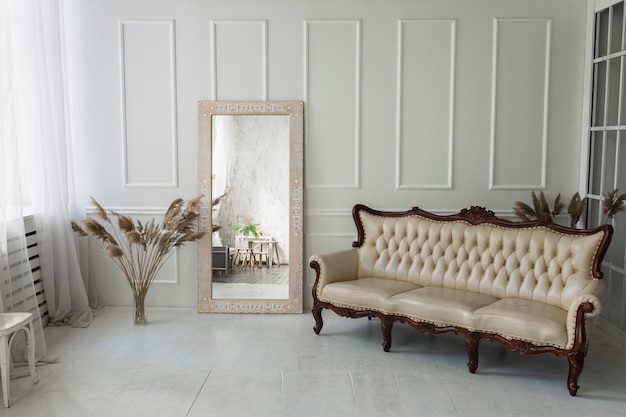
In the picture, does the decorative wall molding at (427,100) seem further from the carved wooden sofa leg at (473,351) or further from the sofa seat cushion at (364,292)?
the carved wooden sofa leg at (473,351)

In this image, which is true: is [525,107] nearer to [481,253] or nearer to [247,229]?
[481,253]

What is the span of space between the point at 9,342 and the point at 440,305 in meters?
2.64

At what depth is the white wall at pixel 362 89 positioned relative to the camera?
17.7 feet

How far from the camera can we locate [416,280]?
16.5 feet

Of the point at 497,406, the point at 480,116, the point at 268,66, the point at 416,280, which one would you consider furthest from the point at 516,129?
the point at 497,406

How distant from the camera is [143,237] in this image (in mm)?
5254

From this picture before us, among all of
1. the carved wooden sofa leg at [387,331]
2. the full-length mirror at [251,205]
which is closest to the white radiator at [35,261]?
the full-length mirror at [251,205]

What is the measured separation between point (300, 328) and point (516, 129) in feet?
7.92

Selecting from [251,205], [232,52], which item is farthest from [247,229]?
[232,52]

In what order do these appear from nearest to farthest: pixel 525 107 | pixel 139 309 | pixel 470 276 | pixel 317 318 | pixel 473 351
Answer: pixel 473 351, pixel 470 276, pixel 317 318, pixel 139 309, pixel 525 107

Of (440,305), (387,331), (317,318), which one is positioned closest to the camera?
(440,305)

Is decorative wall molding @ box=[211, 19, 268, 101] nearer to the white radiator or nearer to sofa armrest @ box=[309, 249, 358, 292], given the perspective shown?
sofa armrest @ box=[309, 249, 358, 292]

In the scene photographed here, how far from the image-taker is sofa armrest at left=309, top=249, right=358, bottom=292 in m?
4.92

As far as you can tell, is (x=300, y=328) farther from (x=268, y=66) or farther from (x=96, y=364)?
(x=268, y=66)
